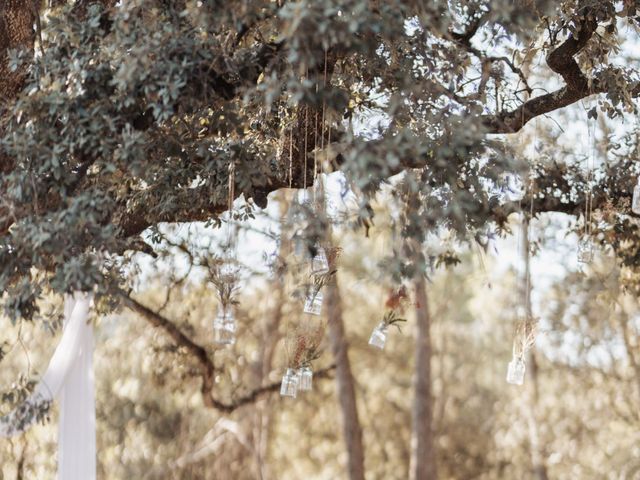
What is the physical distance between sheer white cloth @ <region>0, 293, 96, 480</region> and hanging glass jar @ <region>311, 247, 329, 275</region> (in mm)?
1532

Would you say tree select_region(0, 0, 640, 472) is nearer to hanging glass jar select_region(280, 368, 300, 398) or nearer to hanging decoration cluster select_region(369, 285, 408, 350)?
hanging decoration cluster select_region(369, 285, 408, 350)

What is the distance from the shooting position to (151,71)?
2711 millimetres

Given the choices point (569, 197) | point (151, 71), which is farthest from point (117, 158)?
point (569, 197)

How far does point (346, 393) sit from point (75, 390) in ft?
12.1

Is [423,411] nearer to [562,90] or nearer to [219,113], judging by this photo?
[562,90]

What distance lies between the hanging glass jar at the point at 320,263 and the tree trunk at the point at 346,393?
14.7 feet

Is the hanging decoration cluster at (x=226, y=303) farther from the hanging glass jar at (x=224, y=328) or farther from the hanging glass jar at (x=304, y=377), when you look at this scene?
the hanging glass jar at (x=304, y=377)

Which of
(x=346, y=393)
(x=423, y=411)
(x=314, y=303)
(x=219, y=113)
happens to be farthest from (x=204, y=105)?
(x=423, y=411)

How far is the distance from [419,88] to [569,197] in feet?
6.40

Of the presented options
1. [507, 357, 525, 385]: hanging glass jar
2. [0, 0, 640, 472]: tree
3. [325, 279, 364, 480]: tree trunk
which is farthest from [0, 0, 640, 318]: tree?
[325, 279, 364, 480]: tree trunk

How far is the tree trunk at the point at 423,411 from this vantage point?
7867mm

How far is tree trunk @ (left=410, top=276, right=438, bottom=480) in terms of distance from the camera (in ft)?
25.8

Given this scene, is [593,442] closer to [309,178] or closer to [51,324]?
[309,178]

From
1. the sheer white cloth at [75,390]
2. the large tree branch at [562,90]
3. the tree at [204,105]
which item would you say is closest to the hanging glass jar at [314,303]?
the tree at [204,105]
